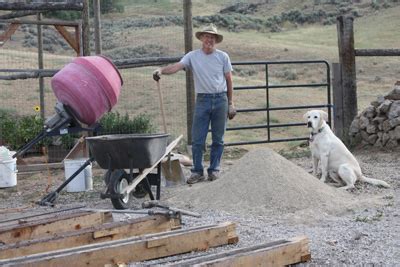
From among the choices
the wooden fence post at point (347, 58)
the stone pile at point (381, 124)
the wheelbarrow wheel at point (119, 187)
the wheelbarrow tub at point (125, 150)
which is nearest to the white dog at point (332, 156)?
the wheelbarrow tub at point (125, 150)

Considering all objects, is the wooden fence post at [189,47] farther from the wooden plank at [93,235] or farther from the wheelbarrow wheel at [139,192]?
the wooden plank at [93,235]

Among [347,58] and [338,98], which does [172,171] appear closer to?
[338,98]

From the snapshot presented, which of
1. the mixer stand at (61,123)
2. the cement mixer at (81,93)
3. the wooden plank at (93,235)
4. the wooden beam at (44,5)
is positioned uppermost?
the wooden beam at (44,5)

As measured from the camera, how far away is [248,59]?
100 feet

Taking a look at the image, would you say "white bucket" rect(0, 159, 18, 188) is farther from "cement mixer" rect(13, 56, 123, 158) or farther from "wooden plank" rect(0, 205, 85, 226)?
"wooden plank" rect(0, 205, 85, 226)

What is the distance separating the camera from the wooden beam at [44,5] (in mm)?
11383

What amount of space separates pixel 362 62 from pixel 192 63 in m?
22.8

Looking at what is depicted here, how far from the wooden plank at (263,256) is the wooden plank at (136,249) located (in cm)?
16

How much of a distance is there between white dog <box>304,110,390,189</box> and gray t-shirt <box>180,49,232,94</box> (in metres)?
1.19

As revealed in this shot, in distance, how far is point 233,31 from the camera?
136 ft

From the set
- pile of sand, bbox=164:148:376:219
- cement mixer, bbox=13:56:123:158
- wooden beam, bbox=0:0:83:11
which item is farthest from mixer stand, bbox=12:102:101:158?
wooden beam, bbox=0:0:83:11

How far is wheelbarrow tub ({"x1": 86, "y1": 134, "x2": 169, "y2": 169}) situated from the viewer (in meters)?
8.38

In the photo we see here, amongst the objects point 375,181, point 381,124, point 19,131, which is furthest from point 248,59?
point 375,181

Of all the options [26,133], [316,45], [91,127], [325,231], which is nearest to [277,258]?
[325,231]
